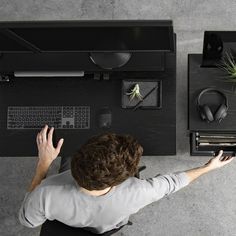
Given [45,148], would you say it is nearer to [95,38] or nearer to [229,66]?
[95,38]

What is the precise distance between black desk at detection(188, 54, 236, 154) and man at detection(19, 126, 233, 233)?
0.26 m

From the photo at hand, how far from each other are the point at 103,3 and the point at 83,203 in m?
1.66

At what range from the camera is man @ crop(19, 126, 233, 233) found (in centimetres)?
141

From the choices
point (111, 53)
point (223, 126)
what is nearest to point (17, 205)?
point (111, 53)

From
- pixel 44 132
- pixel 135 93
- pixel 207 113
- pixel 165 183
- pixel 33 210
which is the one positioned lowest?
pixel 33 210

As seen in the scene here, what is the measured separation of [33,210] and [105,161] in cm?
48

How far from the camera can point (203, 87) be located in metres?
2.03

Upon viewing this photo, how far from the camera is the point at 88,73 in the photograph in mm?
2020

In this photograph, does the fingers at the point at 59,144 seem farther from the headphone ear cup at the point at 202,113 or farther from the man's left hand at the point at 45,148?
the headphone ear cup at the point at 202,113

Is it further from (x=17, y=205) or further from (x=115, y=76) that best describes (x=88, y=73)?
(x=17, y=205)

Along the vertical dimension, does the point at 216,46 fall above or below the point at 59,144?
above

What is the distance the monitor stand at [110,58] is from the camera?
194cm

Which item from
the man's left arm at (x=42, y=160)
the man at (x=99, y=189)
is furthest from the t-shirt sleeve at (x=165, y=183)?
the man's left arm at (x=42, y=160)

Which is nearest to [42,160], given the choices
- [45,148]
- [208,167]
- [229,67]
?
[45,148]
